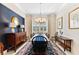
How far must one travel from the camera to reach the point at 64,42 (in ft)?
9.77

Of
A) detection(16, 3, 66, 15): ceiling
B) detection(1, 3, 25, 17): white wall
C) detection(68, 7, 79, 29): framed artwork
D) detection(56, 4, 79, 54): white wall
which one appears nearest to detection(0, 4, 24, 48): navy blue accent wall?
detection(1, 3, 25, 17): white wall

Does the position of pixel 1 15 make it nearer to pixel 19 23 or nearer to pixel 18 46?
pixel 19 23

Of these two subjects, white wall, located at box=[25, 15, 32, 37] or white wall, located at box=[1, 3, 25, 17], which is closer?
white wall, located at box=[1, 3, 25, 17]

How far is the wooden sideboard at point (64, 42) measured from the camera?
9.64 feet

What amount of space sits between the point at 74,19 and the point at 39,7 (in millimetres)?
970

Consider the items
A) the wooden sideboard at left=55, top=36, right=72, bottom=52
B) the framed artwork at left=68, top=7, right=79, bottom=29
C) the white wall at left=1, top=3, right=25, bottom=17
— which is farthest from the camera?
the wooden sideboard at left=55, top=36, right=72, bottom=52

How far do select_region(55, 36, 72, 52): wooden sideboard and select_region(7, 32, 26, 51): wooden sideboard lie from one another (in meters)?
0.94

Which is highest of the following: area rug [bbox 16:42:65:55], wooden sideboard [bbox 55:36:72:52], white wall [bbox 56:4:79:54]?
white wall [bbox 56:4:79:54]

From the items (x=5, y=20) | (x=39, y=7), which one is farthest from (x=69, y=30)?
(x=5, y=20)

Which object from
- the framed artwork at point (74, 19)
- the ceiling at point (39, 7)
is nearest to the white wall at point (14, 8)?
the ceiling at point (39, 7)

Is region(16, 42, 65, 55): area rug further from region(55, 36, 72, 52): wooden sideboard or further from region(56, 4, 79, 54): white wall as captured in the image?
region(56, 4, 79, 54): white wall

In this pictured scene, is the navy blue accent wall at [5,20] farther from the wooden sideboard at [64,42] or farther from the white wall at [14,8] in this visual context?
the wooden sideboard at [64,42]

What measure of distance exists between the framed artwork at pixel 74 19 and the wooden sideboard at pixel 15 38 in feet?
4.28

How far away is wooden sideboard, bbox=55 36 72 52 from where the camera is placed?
2.94 metres
